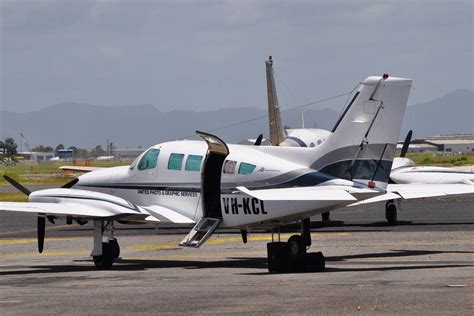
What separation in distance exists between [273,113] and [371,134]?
94.9ft

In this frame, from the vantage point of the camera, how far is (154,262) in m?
30.2

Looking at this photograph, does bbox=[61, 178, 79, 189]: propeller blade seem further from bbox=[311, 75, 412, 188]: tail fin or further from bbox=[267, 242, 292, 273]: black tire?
bbox=[311, 75, 412, 188]: tail fin

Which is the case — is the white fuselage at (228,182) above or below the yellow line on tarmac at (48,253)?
above

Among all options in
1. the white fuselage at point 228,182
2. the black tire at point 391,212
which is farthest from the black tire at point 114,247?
the black tire at point 391,212

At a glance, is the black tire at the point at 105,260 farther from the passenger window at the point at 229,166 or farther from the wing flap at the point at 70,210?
the passenger window at the point at 229,166

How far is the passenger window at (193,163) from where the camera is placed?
94.2ft

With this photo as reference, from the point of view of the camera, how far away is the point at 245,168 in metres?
27.3

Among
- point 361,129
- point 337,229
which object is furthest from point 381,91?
point 337,229

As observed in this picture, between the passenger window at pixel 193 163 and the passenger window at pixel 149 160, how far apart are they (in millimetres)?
1155

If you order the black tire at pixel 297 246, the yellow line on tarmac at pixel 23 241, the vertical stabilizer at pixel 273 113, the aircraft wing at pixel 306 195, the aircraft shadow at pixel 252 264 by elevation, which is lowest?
the aircraft shadow at pixel 252 264

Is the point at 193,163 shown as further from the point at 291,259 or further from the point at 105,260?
the point at 291,259

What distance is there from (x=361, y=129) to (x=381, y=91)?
90 centimetres


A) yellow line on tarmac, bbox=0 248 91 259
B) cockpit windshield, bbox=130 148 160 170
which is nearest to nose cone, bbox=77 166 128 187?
cockpit windshield, bbox=130 148 160 170

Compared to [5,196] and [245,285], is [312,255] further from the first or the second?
[5,196]
